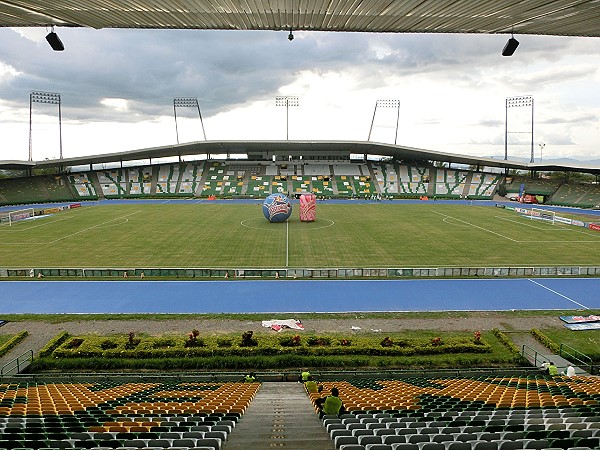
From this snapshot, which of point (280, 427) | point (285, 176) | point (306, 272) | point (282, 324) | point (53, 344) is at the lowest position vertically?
point (53, 344)

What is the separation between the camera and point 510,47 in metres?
11.6

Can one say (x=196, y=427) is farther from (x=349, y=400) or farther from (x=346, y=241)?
(x=346, y=241)

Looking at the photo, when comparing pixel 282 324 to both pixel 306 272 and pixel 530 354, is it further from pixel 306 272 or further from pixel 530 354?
pixel 530 354

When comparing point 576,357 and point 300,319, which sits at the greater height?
point 300,319

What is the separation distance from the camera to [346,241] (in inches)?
1639

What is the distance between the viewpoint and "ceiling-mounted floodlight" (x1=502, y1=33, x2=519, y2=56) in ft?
37.7

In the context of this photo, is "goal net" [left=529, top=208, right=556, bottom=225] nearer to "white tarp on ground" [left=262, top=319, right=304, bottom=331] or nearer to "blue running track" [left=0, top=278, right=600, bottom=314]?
"blue running track" [left=0, top=278, right=600, bottom=314]

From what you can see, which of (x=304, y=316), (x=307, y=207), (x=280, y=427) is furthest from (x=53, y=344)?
(x=307, y=207)

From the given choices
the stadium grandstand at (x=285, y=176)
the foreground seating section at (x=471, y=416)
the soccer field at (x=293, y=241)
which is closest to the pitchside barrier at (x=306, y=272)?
the soccer field at (x=293, y=241)

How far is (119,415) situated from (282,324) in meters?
12.7

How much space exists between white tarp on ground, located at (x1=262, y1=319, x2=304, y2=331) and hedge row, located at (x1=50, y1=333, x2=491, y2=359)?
153 cm

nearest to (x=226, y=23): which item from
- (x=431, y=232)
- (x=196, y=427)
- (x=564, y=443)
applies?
(x=196, y=427)

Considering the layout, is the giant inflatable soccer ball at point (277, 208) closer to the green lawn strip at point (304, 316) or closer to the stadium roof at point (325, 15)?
the green lawn strip at point (304, 316)

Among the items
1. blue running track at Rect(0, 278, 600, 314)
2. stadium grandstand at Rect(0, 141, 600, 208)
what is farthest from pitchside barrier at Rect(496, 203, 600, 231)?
blue running track at Rect(0, 278, 600, 314)
